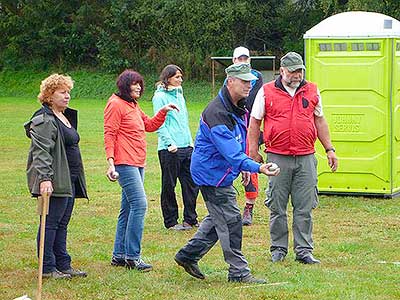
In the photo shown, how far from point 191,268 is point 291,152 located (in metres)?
1.57

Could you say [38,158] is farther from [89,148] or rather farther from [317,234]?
[89,148]

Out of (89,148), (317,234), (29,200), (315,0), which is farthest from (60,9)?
(317,234)

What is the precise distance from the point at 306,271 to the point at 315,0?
3794 cm

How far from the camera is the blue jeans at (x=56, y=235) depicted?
24.6 feet

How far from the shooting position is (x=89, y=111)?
3100 centimetres

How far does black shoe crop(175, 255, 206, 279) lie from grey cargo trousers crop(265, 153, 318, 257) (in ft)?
3.69

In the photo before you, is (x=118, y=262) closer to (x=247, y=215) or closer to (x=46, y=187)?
(x=46, y=187)

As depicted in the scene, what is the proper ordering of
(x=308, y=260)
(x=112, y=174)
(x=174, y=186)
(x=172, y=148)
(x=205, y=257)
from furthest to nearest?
(x=174, y=186) < (x=172, y=148) < (x=205, y=257) < (x=308, y=260) < (x=112, y=174)

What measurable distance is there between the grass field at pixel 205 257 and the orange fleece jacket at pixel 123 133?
1.02 metres

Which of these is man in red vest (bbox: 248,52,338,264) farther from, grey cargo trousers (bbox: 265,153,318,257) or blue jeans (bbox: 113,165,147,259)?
blue jeans (bbox: 113,165,147,259)

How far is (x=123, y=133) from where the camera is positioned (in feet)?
26.3

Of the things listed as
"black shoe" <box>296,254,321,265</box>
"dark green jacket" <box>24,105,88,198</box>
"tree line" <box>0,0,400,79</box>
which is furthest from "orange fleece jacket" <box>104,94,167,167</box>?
"tree line" <box>0,0,400,79</box>

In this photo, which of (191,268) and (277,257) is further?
(277,257)

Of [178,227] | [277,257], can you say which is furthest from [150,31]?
[277,257]
